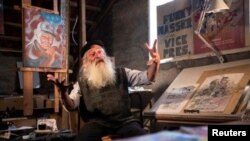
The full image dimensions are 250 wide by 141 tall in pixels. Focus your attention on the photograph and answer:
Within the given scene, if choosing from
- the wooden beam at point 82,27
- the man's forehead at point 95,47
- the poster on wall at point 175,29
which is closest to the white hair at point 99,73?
the man's forehead at point 95,47

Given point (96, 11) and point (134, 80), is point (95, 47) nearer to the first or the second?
point (134, 80)

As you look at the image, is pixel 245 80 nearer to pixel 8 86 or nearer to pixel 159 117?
pixel 159 117

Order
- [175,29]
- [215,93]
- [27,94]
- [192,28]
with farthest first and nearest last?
[175,29], [192,28], [27,94], [215,93]

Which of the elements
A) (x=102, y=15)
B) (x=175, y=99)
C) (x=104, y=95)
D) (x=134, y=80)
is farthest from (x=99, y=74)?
(x=102, y=15)

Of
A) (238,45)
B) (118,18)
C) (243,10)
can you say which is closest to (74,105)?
(238,45)

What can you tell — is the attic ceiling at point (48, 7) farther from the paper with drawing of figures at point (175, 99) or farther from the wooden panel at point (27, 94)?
the paper with drawing of figures at point (175, 99)

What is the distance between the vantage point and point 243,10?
8.32 ft

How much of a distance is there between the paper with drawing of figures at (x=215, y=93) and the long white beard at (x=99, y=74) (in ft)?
2.53

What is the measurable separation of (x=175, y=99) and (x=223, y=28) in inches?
33.9

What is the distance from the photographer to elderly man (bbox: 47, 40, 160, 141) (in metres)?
2.30

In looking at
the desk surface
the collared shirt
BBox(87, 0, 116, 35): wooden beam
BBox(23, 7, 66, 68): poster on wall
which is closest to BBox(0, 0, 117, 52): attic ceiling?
BBox(87, 0, 116, 35): wooden beam

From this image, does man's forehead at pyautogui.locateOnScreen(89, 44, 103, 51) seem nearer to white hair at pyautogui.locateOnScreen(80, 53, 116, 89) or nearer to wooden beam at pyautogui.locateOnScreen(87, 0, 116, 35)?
white hair at pyautogui.locateOnScreen(80, 53, 116, 89)

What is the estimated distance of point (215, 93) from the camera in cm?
237

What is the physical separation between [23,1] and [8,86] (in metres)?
1.67
